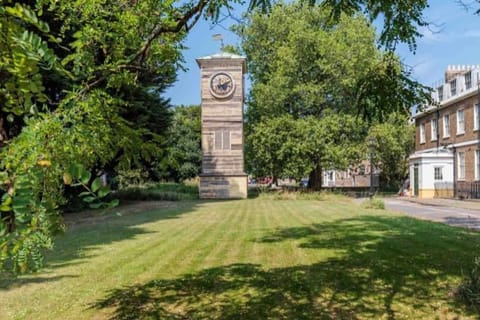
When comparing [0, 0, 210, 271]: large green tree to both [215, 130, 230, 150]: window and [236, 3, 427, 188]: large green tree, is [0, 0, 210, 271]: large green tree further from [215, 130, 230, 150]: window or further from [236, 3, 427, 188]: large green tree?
→ [236, 3, 427, 188]: large green tree

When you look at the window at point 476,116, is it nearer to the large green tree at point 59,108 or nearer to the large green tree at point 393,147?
the large green tree at point 393,147

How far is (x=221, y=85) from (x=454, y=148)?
1749cm

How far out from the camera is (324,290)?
608 centimetres

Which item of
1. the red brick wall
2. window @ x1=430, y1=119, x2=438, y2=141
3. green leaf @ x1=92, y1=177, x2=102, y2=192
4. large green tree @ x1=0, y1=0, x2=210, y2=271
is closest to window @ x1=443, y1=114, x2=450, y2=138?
the red brick wall

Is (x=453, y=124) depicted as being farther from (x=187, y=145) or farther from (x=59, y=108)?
(x=59, y=108)

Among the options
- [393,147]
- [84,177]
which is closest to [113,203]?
[84,177]

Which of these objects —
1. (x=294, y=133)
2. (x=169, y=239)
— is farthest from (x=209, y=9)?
(x=294, y=133)

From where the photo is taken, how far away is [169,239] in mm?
11148

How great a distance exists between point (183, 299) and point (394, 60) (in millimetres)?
4780

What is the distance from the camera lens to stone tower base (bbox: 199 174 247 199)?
31.3 meters

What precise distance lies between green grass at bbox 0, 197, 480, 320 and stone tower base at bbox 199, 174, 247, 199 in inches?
752

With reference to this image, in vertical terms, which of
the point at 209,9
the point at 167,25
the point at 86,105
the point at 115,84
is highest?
the point at 209,9

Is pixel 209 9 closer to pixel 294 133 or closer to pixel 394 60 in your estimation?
pixel 394 60

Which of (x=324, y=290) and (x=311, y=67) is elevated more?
(x=311, y=67)
